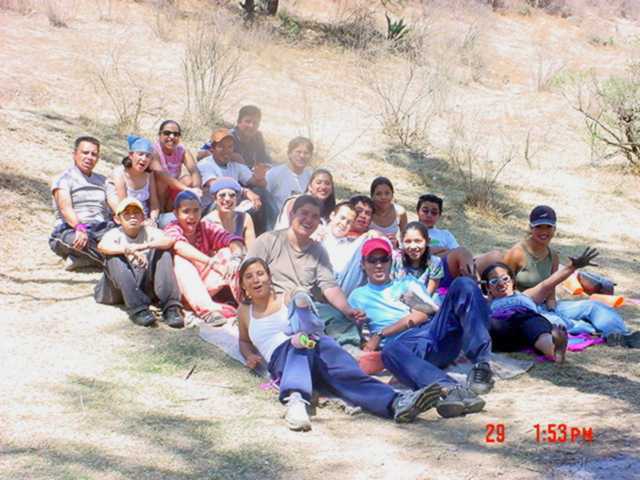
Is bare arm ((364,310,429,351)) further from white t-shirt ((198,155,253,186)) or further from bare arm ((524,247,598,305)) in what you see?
white t-shirt ((198,155,253,186))

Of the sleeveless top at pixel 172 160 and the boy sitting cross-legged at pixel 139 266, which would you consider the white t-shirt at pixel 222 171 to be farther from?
the boy sitting cross-legged at pixel 139 266

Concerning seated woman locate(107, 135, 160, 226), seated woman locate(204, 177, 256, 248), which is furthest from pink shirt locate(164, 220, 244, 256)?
seated woman locate(107, 135, 160, 226)

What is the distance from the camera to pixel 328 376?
4.28 metres

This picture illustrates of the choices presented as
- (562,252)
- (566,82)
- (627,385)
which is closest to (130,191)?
(627,385)

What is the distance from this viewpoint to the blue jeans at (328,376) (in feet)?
13.4

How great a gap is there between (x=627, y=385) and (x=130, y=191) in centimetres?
346

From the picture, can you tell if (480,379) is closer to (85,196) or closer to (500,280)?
(500,280)

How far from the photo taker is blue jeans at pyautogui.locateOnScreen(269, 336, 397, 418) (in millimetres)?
4094

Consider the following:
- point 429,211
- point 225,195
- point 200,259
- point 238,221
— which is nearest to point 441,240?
point 429,211

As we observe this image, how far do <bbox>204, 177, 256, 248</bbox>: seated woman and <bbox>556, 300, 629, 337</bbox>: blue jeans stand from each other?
2.10 m

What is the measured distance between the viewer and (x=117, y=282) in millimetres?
5289

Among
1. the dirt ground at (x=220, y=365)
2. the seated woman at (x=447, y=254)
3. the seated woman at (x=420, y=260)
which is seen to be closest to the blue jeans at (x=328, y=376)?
the dirt ground at (x=220, y=365)

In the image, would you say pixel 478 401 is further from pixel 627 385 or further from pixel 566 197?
pixel 566 197

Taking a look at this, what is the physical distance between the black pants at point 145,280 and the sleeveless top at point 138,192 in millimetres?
764
